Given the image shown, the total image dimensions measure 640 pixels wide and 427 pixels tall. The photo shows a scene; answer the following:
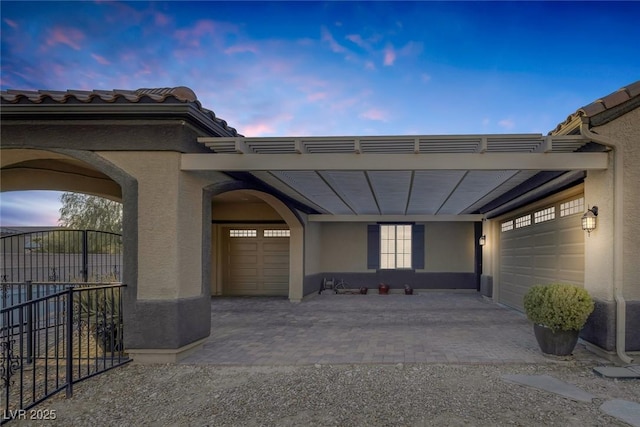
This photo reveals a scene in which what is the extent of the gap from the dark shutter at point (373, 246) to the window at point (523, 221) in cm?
577

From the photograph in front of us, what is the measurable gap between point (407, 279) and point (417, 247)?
1.27 metres

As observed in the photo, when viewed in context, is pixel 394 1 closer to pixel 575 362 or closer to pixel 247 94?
pixel 247 94

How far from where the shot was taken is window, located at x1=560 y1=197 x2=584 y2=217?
20.5 ft

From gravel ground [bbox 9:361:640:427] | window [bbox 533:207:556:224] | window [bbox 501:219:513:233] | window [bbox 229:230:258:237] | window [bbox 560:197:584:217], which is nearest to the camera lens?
gravel ground [bbox 9:361:640:427]

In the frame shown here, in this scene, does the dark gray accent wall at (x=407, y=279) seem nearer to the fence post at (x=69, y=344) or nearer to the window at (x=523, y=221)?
the window at (x=523, y=221)

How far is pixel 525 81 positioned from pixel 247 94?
794 centimetres

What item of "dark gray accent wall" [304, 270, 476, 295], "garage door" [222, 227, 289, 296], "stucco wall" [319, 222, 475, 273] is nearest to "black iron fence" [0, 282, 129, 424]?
"garage door" [222, 227, 289, 296]

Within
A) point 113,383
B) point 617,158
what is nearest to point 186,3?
point 113,383

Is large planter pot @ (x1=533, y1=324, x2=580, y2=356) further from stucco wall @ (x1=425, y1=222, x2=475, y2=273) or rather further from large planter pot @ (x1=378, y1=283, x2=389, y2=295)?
stucco wall @ (x1=425, y1=222, x2=475, y2=273)

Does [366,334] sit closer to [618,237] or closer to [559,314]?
[559,314]

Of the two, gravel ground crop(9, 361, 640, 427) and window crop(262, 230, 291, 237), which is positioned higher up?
window crop(262, 230, 291, 237)

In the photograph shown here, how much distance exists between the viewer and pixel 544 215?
7.85 m

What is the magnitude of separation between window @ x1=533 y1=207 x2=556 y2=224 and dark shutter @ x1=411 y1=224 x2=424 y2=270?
6.29m

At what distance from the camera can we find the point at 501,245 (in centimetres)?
1106
